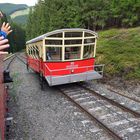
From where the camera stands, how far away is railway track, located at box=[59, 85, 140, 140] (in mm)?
7188

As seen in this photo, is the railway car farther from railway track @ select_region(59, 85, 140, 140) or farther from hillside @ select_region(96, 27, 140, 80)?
hillside @ select_region(96, 27, 140, 80)

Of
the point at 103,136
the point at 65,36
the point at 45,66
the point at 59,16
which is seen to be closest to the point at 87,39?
the point at 65,36

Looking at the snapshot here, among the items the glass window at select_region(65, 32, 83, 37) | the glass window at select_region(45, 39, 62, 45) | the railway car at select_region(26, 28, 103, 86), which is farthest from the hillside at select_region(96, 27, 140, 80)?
the glass window at select_region(45, 39, 62, 45)

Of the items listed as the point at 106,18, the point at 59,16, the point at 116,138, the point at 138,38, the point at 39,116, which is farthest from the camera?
the point at 59,16

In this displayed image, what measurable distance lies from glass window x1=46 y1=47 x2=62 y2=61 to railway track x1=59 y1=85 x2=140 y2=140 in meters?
1.86

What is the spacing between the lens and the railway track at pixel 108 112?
7.24 metres

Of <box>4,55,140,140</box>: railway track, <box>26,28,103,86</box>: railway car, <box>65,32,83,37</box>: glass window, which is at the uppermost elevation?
<box>65,32,83,37</box>: glass window

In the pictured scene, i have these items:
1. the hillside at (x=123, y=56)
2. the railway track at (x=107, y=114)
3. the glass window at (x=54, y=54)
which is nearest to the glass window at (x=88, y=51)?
the glass window at (x=54, y=54)

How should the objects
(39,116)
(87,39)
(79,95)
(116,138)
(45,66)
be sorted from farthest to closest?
(87,39), (45,66), (79,95), (39,116), (116,138)

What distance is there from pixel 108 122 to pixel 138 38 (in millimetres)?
11634

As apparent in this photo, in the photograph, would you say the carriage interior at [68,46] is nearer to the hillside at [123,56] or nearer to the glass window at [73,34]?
the glass window at [73,34]

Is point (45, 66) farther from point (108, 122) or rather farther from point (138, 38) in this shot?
point (138, 38)

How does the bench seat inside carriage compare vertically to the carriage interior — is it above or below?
below

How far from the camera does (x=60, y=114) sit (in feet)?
29.9
